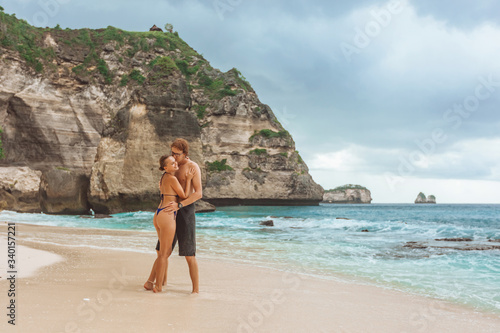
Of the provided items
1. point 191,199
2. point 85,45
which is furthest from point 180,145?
point 85,45

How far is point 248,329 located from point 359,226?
19447 millimetres

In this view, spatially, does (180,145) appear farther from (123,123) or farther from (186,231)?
(123,123)

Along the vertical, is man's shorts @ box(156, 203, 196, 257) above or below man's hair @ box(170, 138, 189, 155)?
below

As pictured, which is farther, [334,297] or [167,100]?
[167,100]

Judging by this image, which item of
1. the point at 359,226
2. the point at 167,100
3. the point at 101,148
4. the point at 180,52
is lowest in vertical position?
the point at 359,226

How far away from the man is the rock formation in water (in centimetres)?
13427

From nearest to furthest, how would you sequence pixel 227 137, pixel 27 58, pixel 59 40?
1. pixel 27 58
2. pixel 59 40
3. pixel 227 137

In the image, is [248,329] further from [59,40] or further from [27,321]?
[59,40]

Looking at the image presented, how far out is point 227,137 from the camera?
57.3 meters

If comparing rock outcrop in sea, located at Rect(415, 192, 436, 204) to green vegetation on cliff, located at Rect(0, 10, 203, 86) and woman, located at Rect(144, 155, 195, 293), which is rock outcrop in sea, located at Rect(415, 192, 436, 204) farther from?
woman, located at Rect(144, 155, 195, 293)

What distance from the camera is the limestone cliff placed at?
3064 centimetres

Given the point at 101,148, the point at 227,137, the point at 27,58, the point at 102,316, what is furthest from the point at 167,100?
the point at 102,316

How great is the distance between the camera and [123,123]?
3106 cm

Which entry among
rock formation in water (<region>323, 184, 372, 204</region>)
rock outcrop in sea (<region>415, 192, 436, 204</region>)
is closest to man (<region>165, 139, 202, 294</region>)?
rock formation in water (<region>323, 184, 372, 204</region>)
